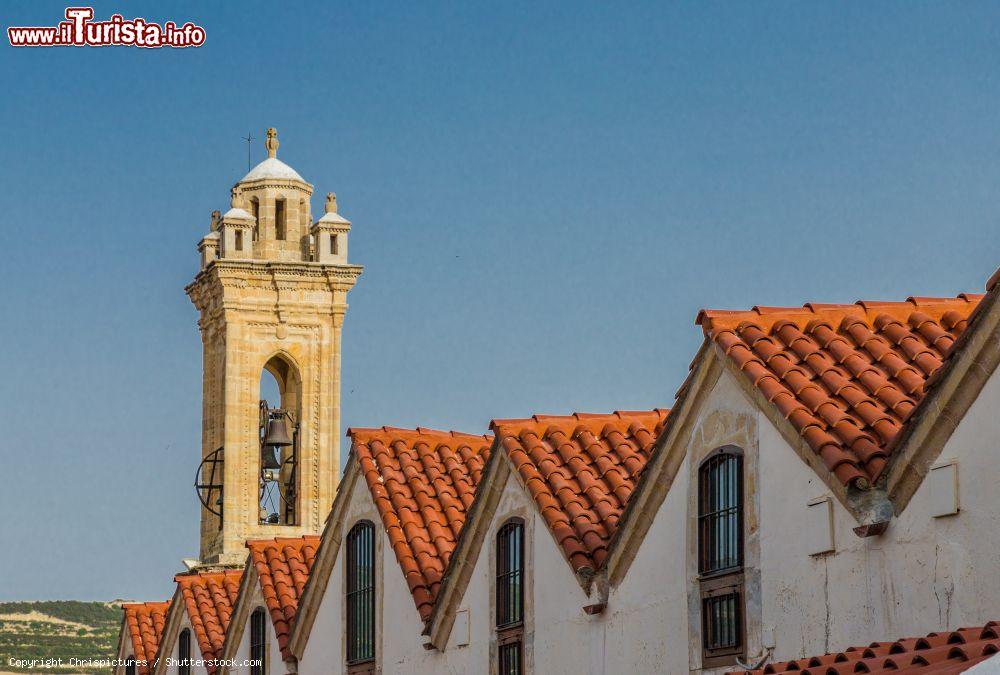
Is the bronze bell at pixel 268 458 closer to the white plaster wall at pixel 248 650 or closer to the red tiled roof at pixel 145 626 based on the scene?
the red tiled roof at pixel 145 626

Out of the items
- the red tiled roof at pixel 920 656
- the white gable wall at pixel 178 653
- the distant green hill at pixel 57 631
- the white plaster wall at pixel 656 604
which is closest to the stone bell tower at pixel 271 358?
the white gable wall at pixel 178 653

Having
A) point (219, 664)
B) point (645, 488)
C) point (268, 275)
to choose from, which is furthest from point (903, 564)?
point (268, 275)

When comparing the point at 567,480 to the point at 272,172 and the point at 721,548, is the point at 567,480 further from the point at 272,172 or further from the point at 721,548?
the point at 272,172

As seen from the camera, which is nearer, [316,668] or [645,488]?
[645,488]

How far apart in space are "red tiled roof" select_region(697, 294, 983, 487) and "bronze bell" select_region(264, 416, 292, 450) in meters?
21.0

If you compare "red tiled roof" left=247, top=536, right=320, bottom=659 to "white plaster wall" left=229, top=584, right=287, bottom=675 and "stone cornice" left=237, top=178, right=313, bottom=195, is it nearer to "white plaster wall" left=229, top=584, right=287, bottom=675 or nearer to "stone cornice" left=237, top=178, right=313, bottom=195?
"white plaster wall" left=229, top=584, right=287, bottom=675

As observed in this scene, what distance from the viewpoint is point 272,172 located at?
134 ft

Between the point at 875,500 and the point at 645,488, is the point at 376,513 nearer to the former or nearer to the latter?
the point at 645,488

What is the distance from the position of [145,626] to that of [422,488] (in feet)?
50.6

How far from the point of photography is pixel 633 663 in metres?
20.0

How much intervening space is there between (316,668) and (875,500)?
1355 centimetres

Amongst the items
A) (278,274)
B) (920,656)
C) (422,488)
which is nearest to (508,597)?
(422,488)

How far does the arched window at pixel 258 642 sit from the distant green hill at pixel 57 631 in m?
48.3

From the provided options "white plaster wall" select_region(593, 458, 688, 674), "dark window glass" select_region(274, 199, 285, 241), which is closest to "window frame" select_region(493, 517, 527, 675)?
"white plaster wall" select_region(593, 458, 688, 674)
